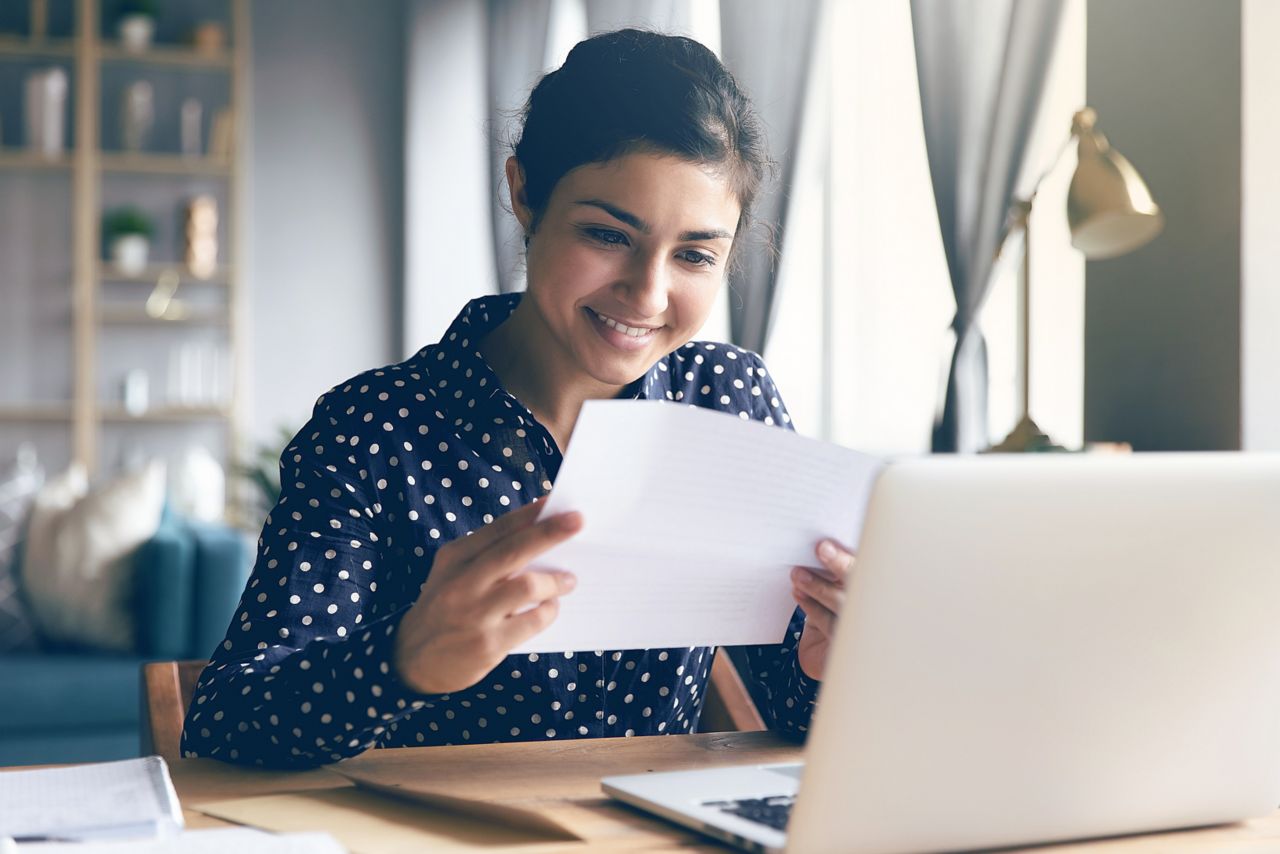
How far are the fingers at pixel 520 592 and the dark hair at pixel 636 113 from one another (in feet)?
1.81

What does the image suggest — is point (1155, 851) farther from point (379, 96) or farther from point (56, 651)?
Answer: point (379, 96)

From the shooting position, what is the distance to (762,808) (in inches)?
32.2

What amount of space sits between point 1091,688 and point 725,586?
265mm

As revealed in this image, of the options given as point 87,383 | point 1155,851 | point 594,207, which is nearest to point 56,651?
point 87,383

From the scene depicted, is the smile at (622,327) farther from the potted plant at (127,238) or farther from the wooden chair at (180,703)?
the potted plant at (127,238)

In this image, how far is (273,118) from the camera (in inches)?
218

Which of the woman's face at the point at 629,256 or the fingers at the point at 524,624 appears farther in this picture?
the woman's face at the point at 629,256

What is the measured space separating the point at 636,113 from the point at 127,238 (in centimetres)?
443

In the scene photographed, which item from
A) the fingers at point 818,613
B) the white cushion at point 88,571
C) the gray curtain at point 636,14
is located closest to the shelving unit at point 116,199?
the gray curtain at point 636,14

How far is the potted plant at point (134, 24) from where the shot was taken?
510cm

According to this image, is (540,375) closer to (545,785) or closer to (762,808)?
(545,785)

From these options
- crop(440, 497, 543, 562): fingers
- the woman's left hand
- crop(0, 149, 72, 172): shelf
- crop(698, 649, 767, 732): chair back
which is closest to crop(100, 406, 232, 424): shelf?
crop(0, 149, 72, 172): shelf

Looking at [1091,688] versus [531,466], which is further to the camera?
[531,466]

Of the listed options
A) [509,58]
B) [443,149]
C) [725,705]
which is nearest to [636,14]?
[509,58]
